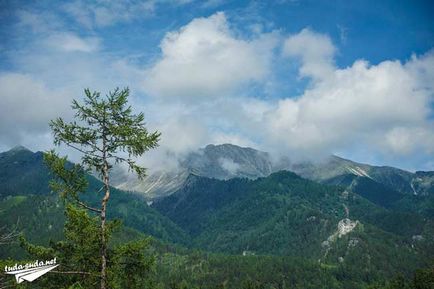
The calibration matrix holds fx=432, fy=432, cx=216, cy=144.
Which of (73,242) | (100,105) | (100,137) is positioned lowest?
(73,242)

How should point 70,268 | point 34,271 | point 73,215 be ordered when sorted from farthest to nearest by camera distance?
point 70,268
point 73,215
point 34,271

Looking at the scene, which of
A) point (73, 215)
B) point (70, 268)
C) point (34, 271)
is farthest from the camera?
point (70, 268)

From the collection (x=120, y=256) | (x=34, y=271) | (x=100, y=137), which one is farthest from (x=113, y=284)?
(x=100, y=137)

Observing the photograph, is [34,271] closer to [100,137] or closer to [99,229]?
[99,229]

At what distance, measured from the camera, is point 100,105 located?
108 ft

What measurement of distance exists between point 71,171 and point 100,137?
3398 millimetres

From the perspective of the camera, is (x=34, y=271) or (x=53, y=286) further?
(x=53, y=286)

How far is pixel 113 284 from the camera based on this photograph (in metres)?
30.9

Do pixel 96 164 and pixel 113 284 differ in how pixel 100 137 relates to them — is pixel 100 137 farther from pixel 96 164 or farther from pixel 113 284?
pixel 113 284

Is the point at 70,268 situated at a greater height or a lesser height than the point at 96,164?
lesser

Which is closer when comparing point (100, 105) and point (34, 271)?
point (34, 271)

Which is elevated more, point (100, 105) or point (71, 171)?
point (100, 105)

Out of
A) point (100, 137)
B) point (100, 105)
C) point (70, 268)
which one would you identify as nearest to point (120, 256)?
point (70, 268)

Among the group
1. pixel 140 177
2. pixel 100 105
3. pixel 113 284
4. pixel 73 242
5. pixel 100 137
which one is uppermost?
pixel 100 105
